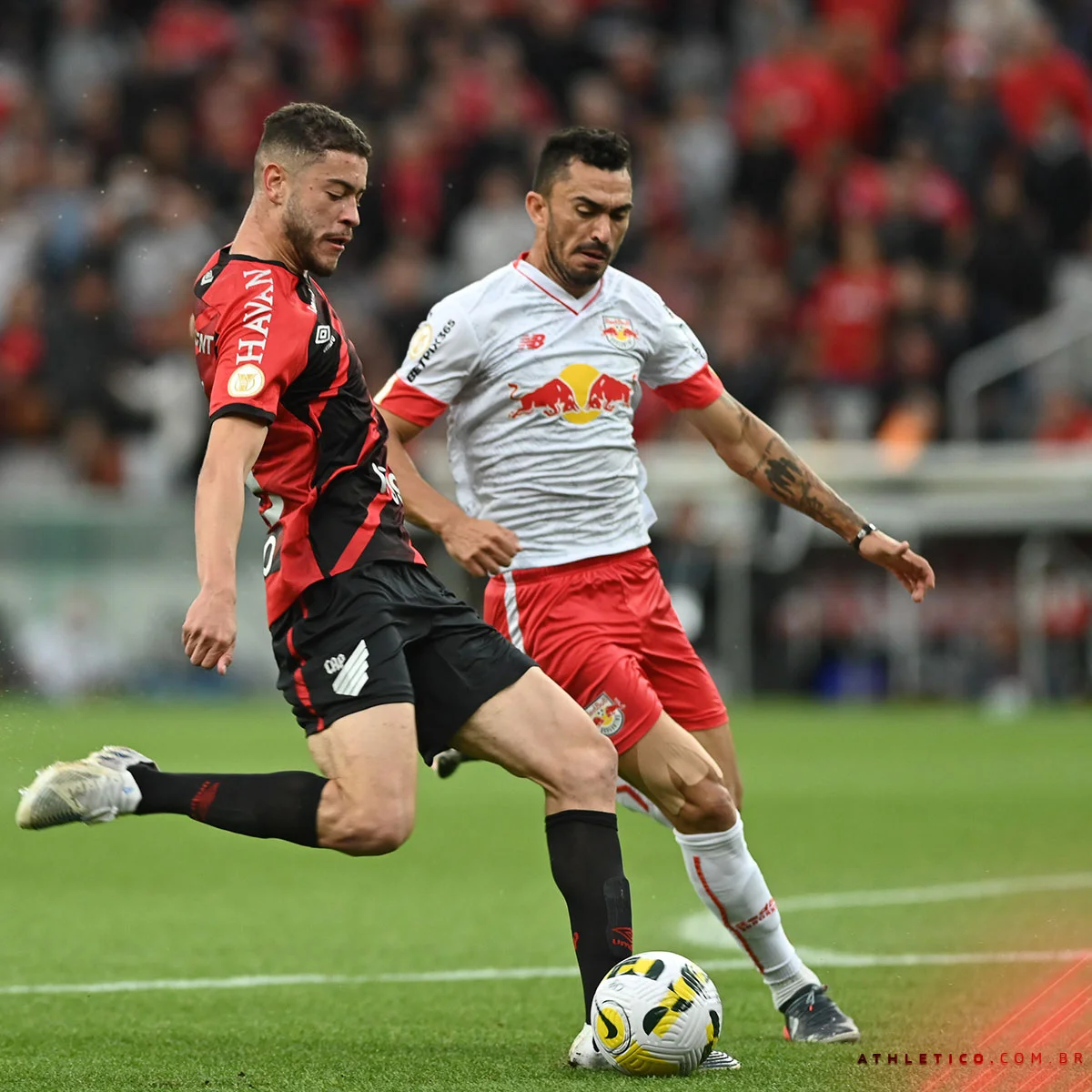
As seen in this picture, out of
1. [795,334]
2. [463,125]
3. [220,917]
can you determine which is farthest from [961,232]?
[220,917]

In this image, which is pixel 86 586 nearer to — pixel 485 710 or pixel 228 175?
pixel 228 175

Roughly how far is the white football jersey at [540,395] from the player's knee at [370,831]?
1.29m

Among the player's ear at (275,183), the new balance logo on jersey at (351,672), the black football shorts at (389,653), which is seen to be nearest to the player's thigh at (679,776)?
the black football shorts at (389,653)

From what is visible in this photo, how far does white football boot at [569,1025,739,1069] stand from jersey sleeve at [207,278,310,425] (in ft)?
5.55

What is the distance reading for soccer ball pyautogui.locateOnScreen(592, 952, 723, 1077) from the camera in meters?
4.91

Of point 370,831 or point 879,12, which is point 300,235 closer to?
point 370,831

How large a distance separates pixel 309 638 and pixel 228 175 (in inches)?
595

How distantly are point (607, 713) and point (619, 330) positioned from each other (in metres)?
1.18

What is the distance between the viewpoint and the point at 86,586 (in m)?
17.3

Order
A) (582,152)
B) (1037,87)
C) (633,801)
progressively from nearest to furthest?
1. (582,152)
2. (633,801)
3. (1037,87)

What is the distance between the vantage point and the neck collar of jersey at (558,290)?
614 cm

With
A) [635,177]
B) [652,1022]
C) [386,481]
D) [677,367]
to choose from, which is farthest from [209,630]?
[635,177]

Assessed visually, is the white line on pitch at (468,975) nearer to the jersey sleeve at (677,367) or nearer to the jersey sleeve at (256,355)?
the jersey sleeve at (677,367)

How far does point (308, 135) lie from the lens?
5.14 m
